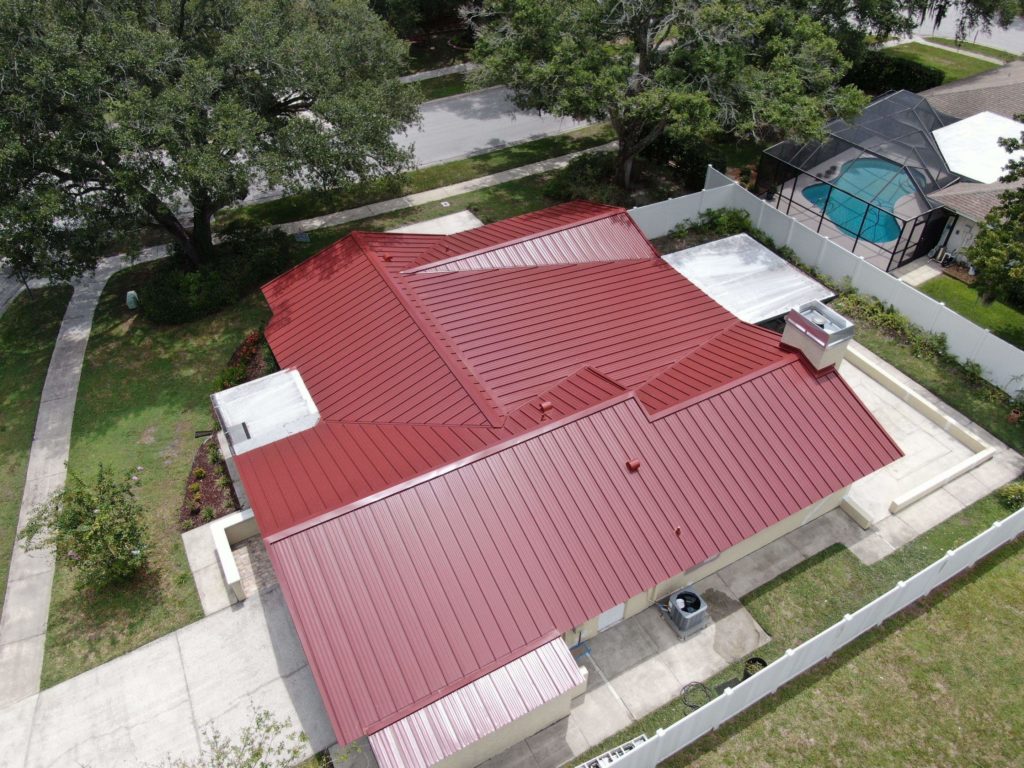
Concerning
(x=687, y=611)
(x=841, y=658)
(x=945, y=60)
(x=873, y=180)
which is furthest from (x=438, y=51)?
(x=841, y=658)

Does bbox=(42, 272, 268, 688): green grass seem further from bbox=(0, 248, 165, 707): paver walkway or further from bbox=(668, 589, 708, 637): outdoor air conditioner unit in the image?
bbox=(668, 589, 708, 637): outdoor air conditioner unit

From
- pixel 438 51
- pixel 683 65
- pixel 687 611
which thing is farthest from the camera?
pixel 438 51

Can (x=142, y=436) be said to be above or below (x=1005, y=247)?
below

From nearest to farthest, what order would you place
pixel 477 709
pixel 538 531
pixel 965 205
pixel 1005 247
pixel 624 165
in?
pixel 477 709 < pixel 538 531 < pixel 1005 247 < pixel 965 205 < pixel 624 165

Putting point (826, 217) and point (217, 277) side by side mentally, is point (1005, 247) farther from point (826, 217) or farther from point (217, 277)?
→ point (217, 277)

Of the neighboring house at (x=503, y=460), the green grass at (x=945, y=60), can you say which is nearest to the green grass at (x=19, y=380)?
the neighboring house at (x=503, y=460)

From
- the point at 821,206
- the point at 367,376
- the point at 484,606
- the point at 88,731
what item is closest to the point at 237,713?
the point at 88,731

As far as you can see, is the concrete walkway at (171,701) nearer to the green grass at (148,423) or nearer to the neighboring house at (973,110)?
the green grass at (148,423)

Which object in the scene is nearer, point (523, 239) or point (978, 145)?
point (523, 239)
